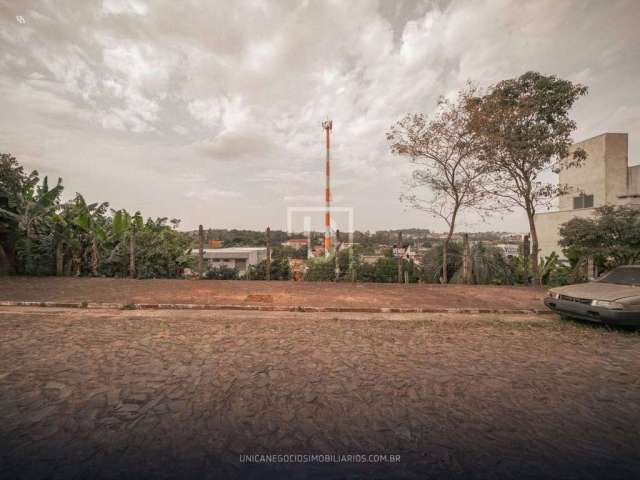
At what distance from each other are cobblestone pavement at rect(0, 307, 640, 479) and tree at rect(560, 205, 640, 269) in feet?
20.9

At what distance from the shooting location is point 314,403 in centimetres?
288

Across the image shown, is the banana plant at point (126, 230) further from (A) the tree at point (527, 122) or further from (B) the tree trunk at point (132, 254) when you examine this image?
(A) the tree at point (527, 122)

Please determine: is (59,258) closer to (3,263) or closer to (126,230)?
(3,263)

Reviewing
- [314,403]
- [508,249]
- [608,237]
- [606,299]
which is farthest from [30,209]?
[608,237]

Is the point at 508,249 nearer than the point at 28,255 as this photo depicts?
No

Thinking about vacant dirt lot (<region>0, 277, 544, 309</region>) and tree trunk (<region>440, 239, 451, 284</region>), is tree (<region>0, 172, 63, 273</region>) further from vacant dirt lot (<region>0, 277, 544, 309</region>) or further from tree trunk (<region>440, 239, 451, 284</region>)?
tree trunk (<region>440, 239, 451, 284</region>)

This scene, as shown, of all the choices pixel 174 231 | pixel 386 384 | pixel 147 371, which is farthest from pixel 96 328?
pixel 174 231

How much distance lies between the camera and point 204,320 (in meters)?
5.94

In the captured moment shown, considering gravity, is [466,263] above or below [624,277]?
below

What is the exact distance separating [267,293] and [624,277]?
329 inches

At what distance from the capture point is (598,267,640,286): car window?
5862 mm

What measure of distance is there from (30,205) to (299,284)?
401 inches

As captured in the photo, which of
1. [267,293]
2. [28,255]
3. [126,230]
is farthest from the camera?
[126,230]

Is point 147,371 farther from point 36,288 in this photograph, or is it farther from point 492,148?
point 492,148
